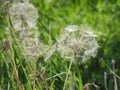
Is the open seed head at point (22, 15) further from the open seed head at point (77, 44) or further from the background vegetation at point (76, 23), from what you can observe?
the open seed head at point (77, 44)

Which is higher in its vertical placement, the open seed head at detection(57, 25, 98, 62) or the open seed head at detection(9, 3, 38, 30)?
the open seed head at detection(9, 3, 38, 30)

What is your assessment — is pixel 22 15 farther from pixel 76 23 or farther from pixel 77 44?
pixel 76 23

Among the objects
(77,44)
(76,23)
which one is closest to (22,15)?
(77,44)

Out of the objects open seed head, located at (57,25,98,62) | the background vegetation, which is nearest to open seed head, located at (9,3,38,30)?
the background vegetation

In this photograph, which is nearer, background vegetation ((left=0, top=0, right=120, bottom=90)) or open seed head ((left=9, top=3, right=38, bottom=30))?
open seed head ((left=9, top=3, right=38, bottom=30))

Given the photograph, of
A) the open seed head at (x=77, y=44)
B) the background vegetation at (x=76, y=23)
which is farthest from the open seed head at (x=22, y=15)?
the open seed head at (x=77, y=44)

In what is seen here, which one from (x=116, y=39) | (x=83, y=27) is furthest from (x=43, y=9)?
(x=83, y=27)

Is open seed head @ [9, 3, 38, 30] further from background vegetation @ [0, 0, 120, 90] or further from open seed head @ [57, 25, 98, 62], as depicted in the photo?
open seed head @ [57, 25, 98, 62]
